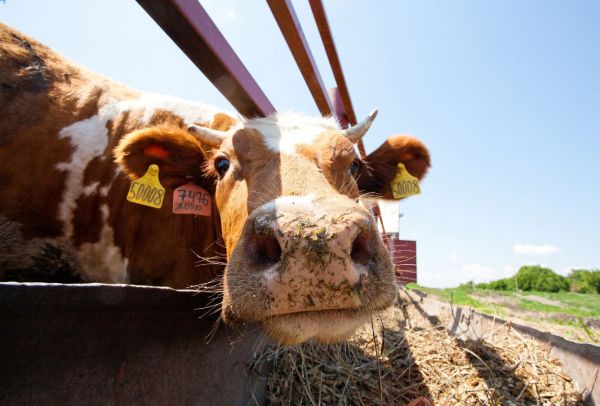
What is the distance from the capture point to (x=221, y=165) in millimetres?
2738

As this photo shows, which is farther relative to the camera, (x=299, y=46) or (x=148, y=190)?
(x=148, y=190)

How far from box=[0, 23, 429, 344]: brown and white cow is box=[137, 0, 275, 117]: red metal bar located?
307 millimetres

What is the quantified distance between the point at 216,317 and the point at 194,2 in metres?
1.57

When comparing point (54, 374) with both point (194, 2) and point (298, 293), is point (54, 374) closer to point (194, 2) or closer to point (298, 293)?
point (298, 293)

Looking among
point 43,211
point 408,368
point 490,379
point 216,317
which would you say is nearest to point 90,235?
point 43,211

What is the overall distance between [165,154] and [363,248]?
7.37ft

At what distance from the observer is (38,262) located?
304cm

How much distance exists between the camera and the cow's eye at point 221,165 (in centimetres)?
271

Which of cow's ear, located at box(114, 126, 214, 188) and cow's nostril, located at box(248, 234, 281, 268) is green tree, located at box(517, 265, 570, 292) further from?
cow's nostril, located at box(248, 234, 281, 268)

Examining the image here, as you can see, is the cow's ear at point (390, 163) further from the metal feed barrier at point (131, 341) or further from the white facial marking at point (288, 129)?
the metal feed barrier at point (131, 341)

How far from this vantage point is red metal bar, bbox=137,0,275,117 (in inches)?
69.9

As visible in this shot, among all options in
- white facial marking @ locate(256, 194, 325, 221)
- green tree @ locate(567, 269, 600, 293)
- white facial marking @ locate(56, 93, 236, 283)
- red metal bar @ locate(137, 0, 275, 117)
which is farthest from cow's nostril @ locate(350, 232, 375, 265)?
green tree @ locate(567, 269, 600, 293)

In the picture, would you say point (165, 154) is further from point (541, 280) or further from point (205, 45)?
point (541, 280)

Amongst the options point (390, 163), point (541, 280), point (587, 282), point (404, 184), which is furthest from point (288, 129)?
point (587, 282)
